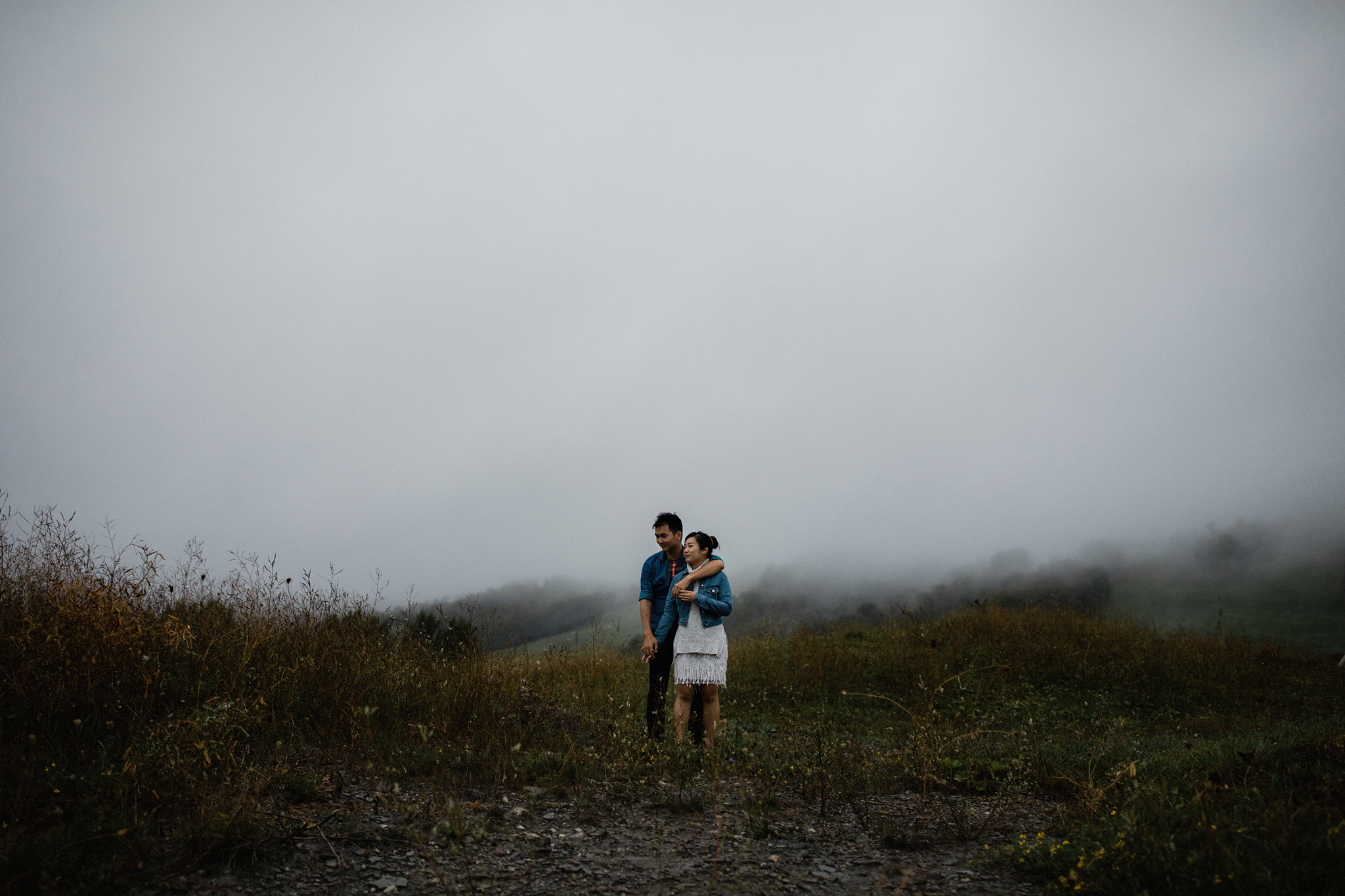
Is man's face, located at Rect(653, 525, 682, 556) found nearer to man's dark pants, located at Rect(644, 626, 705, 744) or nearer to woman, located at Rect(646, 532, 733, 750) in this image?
woman, located at Rect(646, 532, 733, 750)

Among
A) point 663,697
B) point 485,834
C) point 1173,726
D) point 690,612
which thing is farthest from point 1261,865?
point 1173,726

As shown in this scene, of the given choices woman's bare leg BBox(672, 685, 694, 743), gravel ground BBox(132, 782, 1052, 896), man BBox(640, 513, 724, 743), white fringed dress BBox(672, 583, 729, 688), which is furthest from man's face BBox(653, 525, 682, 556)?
gravel ground BBox(132, 782, 1052, 896)

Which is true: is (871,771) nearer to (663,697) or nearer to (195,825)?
(663,697)

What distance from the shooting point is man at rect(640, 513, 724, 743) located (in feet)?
19.0

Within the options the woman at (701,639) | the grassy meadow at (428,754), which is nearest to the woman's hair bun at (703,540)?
the woman at (701,639)

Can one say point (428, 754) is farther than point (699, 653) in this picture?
No

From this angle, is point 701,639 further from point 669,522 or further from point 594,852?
point 594,852

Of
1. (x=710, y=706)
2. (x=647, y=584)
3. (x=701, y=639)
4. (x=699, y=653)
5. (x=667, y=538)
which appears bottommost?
(x=710, y=706)

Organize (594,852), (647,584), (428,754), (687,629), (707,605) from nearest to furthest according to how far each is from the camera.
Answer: (594,852)
(428,754)
(707,605)
(687,629)
(647,584)

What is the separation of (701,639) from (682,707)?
627mm

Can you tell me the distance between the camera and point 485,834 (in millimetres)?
3377

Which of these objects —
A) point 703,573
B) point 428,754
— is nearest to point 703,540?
point 703,573

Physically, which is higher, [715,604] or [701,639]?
[715,604]

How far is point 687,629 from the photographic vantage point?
226 inches
